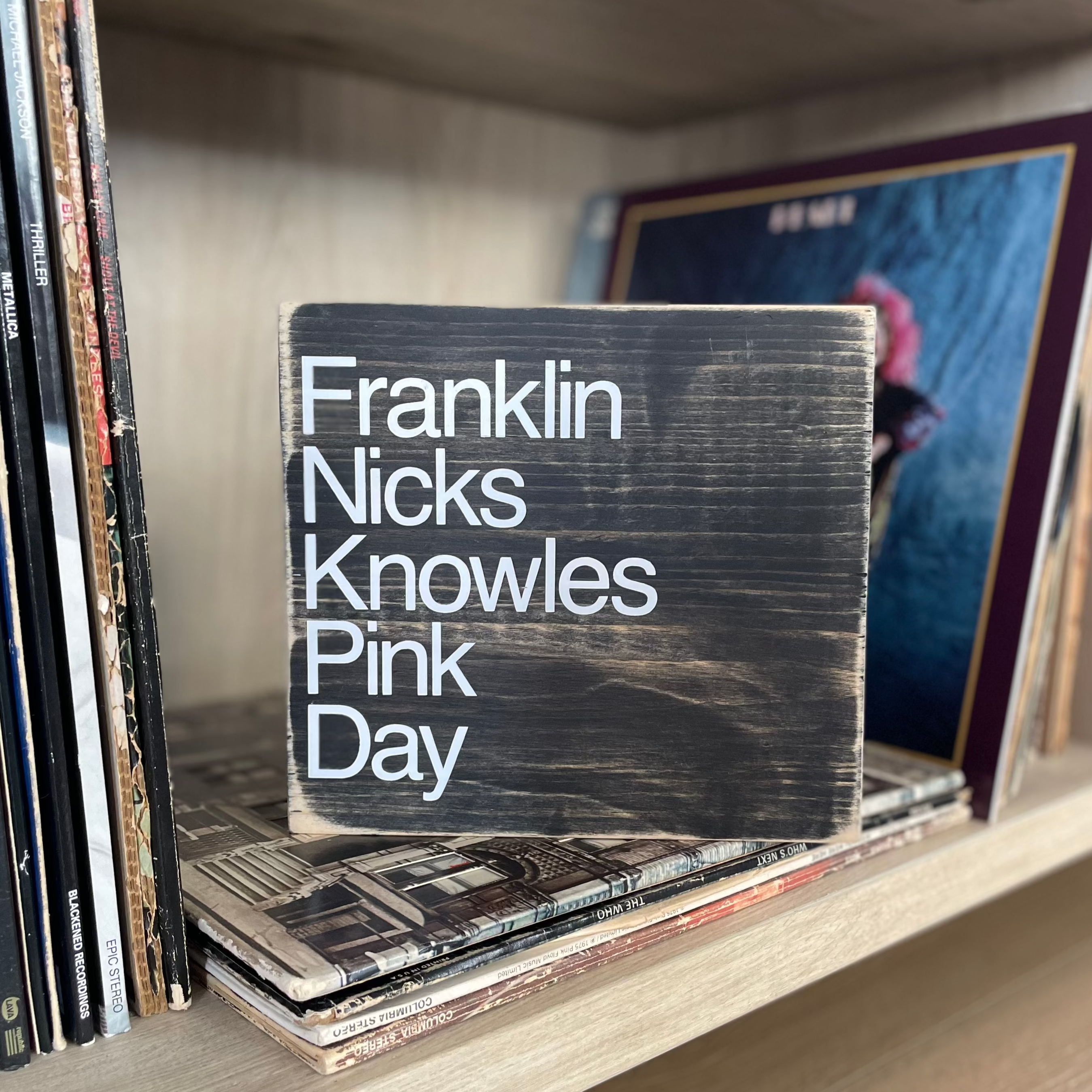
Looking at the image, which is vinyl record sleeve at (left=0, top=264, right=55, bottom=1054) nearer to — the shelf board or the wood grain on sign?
the wood grain on sign

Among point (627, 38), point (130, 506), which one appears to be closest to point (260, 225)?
point (627, 38)

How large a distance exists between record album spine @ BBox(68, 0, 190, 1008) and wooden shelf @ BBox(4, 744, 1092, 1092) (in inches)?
2.0

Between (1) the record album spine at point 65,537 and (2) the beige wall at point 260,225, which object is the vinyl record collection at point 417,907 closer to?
(1) the record album spine at point 65,537

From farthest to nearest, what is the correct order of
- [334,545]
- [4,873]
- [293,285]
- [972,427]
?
A: [293,285] < [972,427] < [334,545] < [4,873]

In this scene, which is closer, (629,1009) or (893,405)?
(629,1009)

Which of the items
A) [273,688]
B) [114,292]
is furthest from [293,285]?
[114,292]

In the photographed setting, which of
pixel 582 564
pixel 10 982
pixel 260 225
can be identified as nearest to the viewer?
pixel 10 982

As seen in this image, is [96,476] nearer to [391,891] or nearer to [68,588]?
[68,588]

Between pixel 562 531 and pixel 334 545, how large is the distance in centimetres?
12

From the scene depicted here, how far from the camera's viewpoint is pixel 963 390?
774 mm

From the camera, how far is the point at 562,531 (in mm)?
566

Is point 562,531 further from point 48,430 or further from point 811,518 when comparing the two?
point 48,430

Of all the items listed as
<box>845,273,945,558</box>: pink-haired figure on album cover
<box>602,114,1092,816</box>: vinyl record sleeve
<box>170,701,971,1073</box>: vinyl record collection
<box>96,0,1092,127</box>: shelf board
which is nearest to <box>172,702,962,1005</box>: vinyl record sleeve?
<box>170,701,971,1073</box>: vinyl record collection

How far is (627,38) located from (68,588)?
63 centimetres
